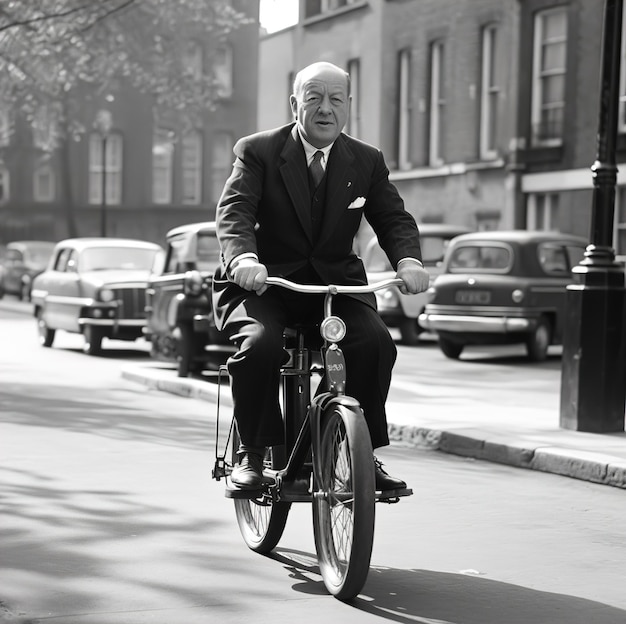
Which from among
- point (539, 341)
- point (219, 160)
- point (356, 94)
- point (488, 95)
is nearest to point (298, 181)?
point (539, 341)

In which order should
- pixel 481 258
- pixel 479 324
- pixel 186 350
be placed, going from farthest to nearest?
pixel 481 258
pixel 479 324
pixel 186 350

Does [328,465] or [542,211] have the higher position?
[542,211]

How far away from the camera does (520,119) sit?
29703mm

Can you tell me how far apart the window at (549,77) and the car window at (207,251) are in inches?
563

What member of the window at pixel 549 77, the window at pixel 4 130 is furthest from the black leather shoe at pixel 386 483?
the window at pixel 4 130

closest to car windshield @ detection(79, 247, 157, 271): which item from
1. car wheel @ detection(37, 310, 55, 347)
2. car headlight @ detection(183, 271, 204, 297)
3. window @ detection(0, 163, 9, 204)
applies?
car wheel @ detection(37, 310, 55, 347)

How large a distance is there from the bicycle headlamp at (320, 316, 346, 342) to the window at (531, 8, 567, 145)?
2420cm

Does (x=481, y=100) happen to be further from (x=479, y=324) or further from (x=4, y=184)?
(x=4, y=184)

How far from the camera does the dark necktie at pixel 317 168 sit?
5820mm

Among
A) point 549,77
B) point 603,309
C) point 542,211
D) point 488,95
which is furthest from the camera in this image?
point 488,95

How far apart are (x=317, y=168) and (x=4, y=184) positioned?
57.6 metres

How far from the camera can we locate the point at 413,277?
555 cm

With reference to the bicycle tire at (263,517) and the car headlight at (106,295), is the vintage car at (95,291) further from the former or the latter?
the bicycle tire at (263,517)

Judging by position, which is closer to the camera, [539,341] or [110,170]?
[539,341]
